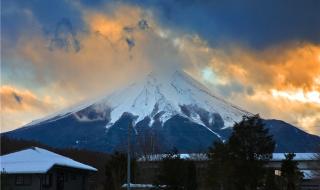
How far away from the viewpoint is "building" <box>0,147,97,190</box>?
159 feet

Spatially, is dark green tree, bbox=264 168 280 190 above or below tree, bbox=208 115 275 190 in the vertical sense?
below

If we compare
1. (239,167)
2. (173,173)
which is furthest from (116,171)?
(239,167)

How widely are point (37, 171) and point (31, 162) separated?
10.5ft

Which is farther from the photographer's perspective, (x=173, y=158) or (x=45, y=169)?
(x=45, y=169)

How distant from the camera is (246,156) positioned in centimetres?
3878

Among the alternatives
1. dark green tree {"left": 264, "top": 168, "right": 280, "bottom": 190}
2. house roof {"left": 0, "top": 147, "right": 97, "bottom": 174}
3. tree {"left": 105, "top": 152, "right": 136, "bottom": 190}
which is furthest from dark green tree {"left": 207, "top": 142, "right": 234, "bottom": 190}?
house roof {"left": 0, "top": 147, "right": 97, "bottom": 174}

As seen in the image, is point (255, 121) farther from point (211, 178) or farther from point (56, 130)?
point (56, 130)

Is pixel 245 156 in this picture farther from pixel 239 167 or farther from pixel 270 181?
pixel 270 181

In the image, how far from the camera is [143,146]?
9394cm

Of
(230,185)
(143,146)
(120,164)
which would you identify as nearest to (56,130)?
(143,146)

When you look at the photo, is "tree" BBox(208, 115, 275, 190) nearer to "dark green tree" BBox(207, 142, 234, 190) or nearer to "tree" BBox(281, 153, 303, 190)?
"dark green tree" BBox(207, 142, 234, 190)

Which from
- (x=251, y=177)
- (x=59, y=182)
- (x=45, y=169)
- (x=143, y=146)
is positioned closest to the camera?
(x=251, y=177)

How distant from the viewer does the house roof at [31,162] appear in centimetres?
4856

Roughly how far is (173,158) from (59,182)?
39.5 feet
